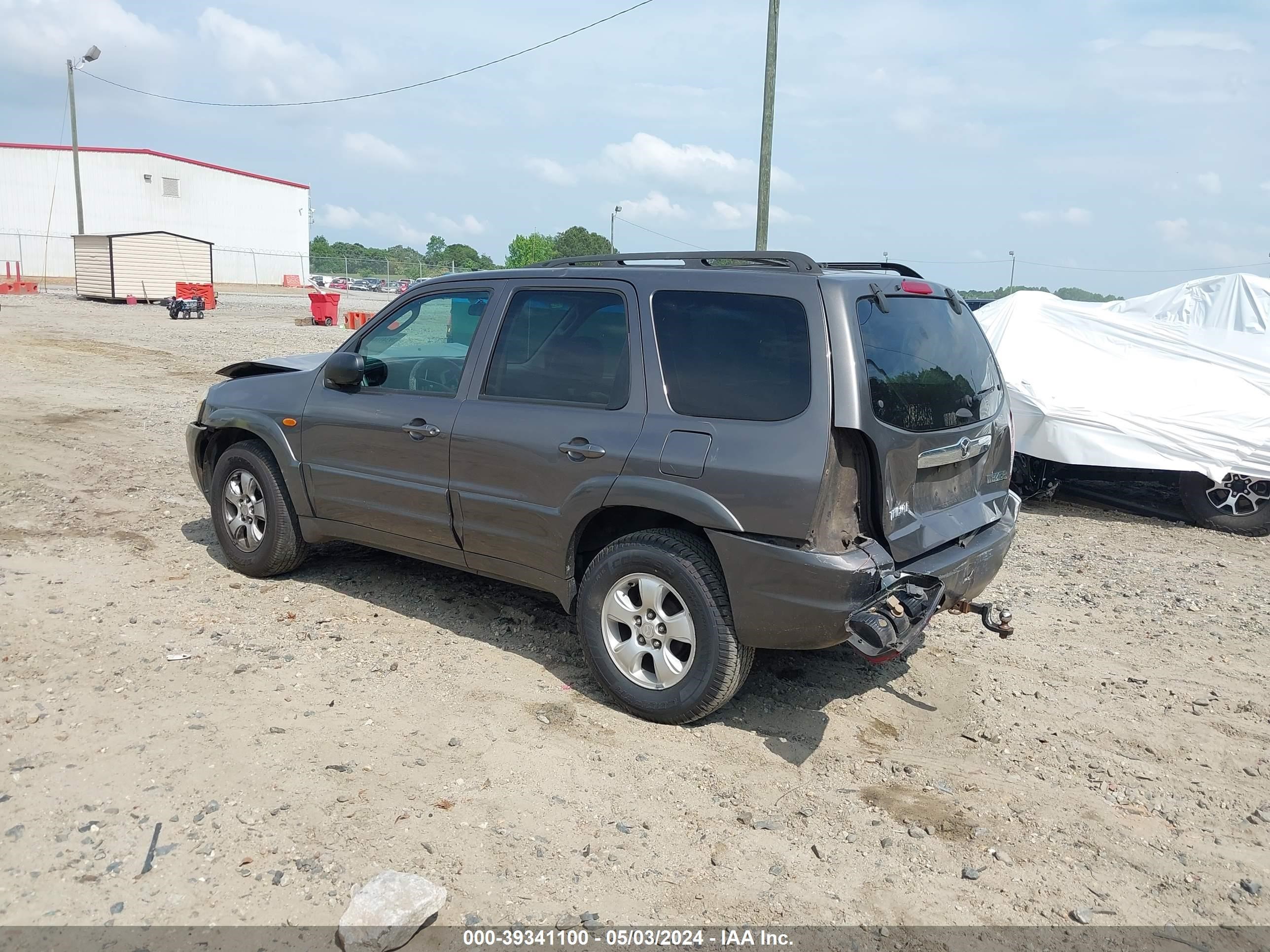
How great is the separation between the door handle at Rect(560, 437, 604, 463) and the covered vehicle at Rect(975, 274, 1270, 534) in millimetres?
4865

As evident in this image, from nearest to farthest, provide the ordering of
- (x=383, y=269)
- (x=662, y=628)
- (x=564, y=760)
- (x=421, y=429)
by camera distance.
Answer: (x=564, y=760), (x=662, y=628), (x=421, y=429), (x=383, y=269)

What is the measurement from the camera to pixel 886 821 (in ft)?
11.5

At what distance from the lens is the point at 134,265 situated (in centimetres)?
3362

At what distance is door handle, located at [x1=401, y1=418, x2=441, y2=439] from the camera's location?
Answer: 4805 millimetres

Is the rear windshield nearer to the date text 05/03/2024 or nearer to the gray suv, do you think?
the gray suv

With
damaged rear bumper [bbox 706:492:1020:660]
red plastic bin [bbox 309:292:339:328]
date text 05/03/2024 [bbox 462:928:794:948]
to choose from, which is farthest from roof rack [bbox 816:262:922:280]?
red plastic bin [bbox 309:292:339:328]

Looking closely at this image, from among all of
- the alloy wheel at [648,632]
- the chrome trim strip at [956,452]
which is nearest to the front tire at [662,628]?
the alloy wheel at [648,632]

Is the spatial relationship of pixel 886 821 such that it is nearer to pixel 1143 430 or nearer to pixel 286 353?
pixel 1143 430

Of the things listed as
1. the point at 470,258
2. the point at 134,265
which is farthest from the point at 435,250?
the point at 134,265

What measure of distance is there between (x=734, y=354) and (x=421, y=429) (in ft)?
5.65

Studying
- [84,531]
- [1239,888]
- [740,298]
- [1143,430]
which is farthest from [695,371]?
[1143,430]

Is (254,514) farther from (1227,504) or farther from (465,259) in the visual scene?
(465,259)

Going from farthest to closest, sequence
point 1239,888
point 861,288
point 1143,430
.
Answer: point 1143,430 < point 861,288 < point 1239,888

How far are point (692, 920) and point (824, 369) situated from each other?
199 cm
